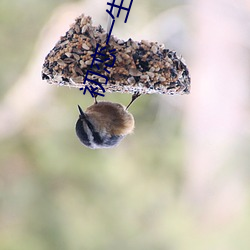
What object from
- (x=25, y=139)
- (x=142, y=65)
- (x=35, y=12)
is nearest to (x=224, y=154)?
(x=25, y=139)

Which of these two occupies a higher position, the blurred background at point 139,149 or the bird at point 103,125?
the blurred background at point 139,149

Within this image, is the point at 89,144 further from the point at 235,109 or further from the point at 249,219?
the point at 249,219

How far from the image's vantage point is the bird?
1.26m

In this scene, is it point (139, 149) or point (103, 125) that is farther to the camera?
point (139, 149)

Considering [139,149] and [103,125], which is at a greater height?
[139,149]

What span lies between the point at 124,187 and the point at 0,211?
81 centimetres

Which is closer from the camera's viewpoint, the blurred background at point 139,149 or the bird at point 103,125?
the bird at point 103,125

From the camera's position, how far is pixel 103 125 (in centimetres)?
129

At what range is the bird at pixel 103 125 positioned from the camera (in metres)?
1.26

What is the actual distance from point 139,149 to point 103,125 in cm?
212

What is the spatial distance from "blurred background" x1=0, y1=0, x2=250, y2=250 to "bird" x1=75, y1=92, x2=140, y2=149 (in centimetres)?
160

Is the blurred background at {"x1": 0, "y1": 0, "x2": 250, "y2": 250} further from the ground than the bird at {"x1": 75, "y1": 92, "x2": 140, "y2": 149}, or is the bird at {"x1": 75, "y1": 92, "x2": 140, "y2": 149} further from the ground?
the blurred background at {"x1": 0, "y1": 0, "x2": 250, "y2": 250}

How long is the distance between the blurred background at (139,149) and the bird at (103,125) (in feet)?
5.25

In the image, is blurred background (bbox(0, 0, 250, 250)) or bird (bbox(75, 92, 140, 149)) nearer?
bird (bbox(75, 92, 140, 149))
